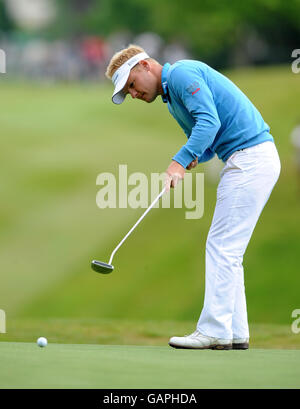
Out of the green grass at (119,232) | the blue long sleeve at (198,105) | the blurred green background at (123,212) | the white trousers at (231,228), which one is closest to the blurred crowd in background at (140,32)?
the blurred green background at (123,212)

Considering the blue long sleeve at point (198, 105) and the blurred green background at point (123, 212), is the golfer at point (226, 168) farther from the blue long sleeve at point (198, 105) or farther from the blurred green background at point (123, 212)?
the blurred green background at point (123, 212)

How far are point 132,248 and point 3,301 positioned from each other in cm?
358

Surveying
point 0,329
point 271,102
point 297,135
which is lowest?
point 0,329

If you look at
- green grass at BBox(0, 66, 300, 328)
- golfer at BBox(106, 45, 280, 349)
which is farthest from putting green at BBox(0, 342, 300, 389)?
green grass at BBox(0, 66, 300, 328)

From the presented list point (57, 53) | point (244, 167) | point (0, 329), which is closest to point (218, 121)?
point (244, 167)

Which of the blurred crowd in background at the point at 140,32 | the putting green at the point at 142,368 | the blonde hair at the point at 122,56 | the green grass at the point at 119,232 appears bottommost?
the putting green at the point at 142,368

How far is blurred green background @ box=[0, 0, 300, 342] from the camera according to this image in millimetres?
18125

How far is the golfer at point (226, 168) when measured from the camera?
6.32m

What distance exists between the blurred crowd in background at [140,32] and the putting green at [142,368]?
74.5 ft

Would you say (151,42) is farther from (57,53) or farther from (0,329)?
(0,329)

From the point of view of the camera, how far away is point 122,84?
20.8 ft

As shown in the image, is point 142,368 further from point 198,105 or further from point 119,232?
point 119,232

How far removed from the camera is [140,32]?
7606 centimetres

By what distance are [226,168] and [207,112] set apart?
513mm
